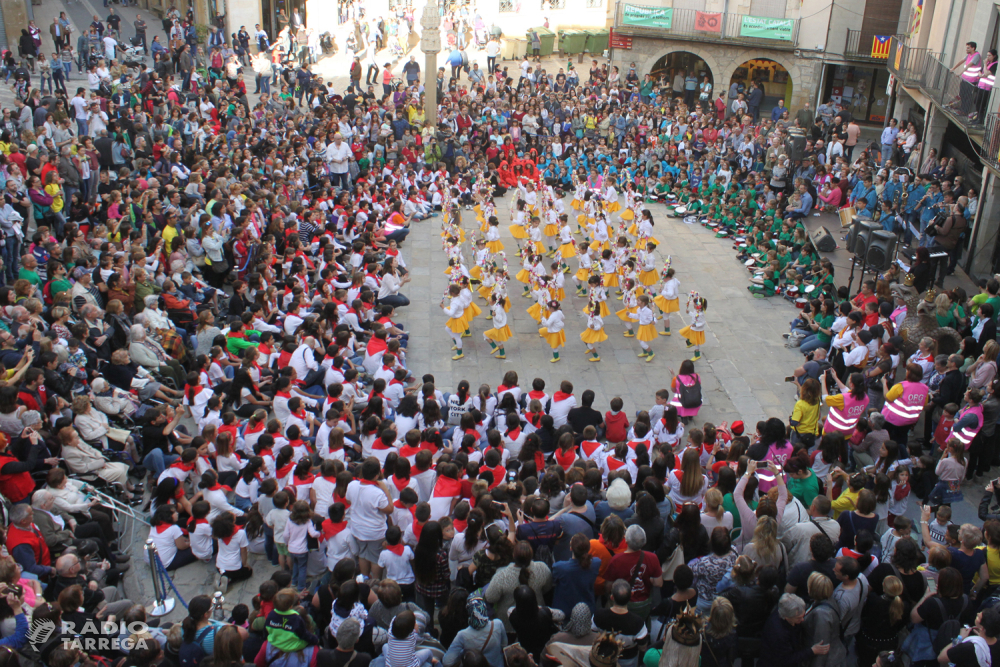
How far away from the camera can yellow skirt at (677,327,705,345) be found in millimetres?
12938

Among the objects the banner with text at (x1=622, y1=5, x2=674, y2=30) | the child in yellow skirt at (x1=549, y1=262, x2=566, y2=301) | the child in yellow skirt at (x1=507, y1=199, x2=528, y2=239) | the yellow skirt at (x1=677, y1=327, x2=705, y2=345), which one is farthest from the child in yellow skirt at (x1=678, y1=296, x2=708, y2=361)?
the banner with text at (x1=622, y1=5, x2=674, y2=30)

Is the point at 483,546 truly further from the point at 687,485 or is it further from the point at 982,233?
the point at 982,233

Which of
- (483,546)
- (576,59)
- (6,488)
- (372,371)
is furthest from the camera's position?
(576,59)

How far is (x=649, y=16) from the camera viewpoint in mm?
27906

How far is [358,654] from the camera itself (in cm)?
564

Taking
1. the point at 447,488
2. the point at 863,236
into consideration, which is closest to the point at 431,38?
the point at 863,236

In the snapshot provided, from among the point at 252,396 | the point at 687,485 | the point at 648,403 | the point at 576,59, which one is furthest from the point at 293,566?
the point at 576,59

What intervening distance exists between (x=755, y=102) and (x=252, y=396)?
2190 centimetres

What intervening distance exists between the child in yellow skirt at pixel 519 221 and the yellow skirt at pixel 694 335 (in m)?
4.75

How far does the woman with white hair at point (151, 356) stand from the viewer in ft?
33.3

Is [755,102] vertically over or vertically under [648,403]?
over

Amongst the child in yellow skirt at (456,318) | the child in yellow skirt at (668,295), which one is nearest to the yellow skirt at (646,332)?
the child in yellow skirt at (668,295)

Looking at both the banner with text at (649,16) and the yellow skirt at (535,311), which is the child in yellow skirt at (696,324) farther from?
the banner with text at (649,16)

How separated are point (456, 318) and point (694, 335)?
3693 millimetres
